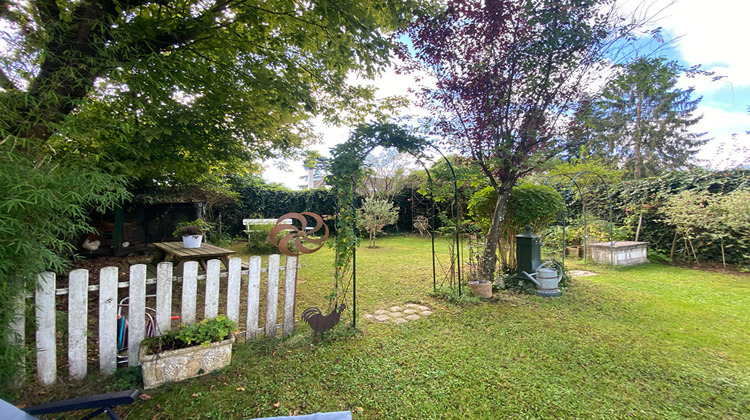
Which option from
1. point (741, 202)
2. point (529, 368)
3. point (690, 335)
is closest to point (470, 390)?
point (529, 368)

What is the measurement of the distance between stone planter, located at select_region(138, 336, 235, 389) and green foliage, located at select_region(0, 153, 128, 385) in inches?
25.6

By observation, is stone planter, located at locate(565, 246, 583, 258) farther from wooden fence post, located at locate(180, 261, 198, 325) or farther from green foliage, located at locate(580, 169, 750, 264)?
wooden fence post, located at locate(180, 261, 198, 325)

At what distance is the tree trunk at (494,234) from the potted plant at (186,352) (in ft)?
12.4

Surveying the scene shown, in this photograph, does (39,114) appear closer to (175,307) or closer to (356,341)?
(175,307)

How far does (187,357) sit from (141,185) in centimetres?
593

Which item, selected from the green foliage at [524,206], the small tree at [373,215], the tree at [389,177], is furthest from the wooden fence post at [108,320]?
the tree at [389,177]

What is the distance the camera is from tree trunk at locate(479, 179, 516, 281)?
15.7 feet

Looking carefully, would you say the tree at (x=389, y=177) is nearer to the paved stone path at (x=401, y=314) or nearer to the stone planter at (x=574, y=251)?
the stone planter at (x=574, y=251)

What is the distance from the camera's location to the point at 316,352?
267cm

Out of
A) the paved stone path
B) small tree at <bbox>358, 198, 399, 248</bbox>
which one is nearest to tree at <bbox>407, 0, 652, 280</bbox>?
the paved stone path

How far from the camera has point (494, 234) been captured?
489cm

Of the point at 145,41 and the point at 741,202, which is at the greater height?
the point at 145,41

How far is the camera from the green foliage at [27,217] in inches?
58.9

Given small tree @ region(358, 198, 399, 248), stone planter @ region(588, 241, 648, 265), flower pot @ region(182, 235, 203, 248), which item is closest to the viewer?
Result: flower pot @ region(182, 235, 203, 248)
